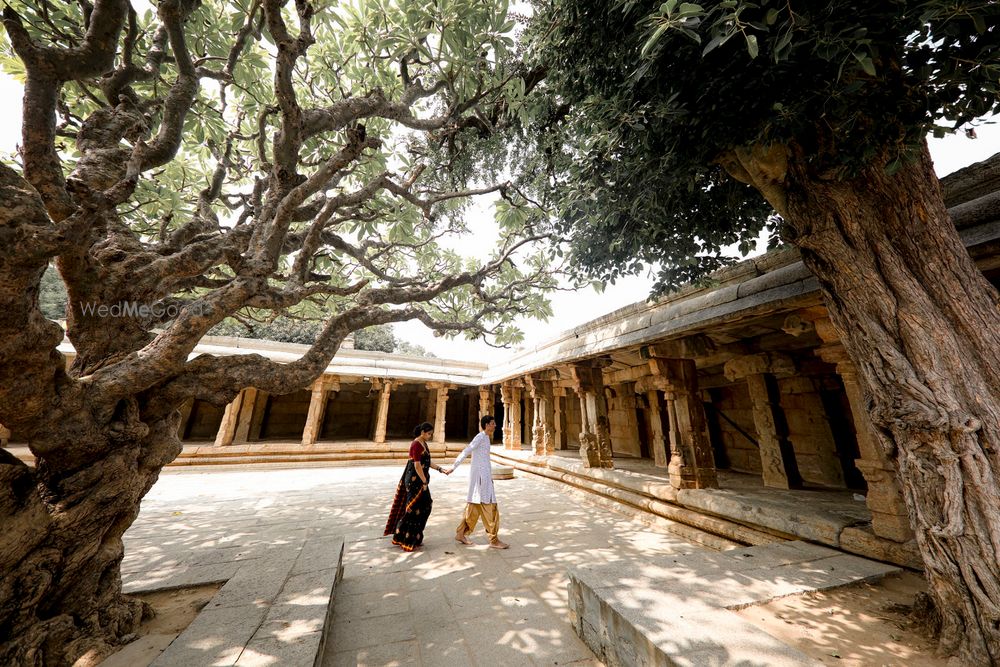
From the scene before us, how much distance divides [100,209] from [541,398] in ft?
30.2

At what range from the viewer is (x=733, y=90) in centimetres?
255

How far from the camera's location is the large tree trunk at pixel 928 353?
6.56 ft

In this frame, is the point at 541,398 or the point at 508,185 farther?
the point at 541,398

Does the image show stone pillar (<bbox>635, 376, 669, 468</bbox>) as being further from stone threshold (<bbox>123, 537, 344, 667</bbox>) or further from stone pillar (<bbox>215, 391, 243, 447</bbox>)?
stone pillar (<bbox>215, 391, 243, 447</bbox>)

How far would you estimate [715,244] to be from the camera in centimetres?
448

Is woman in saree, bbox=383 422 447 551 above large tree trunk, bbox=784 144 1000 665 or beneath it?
beneath

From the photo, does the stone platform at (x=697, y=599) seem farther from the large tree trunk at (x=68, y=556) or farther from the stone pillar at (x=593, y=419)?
the stone pillar at (x=593, y=419)

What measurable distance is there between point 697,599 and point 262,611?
3080mm

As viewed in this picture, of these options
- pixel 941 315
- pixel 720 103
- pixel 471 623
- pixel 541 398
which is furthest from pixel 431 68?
pixel 541 398

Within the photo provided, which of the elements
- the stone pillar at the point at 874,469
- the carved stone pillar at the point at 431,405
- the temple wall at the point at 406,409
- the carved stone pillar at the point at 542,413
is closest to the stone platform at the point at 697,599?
the stone pillar at the point at 874,469

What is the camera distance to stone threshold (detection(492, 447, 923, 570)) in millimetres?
3408

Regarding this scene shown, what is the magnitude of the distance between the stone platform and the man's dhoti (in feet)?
5.90

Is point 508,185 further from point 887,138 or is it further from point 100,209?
point 100,209

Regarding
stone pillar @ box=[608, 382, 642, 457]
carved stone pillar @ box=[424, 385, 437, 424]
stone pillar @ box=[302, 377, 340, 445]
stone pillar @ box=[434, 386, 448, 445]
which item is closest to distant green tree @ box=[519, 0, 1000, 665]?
stone pillar @ box=[608, 382, 642, 457]
